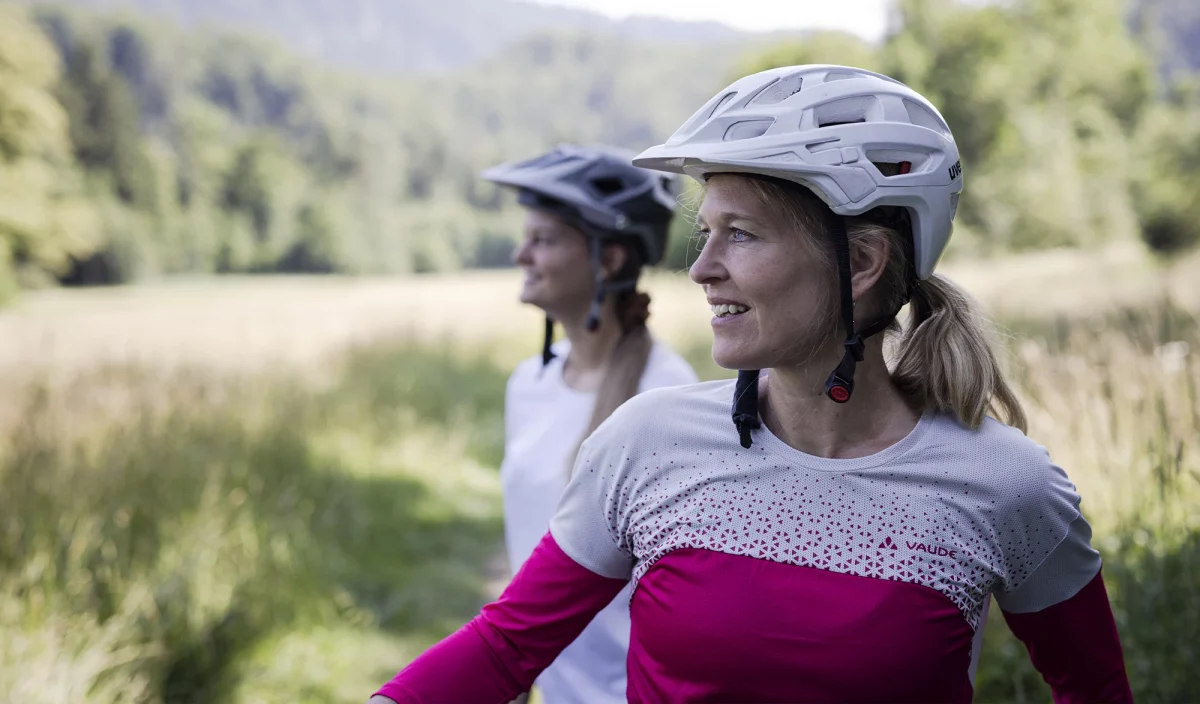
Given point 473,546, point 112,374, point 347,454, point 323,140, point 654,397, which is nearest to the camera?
point 654,397

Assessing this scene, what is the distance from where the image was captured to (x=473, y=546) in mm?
7961

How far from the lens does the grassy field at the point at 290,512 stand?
3844 millimetres

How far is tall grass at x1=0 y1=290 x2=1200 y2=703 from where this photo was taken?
380 centimetres

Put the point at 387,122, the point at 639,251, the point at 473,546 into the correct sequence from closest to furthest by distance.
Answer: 1. the point at 639,251
2. the point at 473,546
3. the point at 387,122

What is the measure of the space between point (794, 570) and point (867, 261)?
626 mm

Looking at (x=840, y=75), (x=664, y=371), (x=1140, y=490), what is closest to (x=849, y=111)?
(x=840, y=75)

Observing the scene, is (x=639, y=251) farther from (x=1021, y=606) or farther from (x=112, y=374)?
(x=112, y=374)

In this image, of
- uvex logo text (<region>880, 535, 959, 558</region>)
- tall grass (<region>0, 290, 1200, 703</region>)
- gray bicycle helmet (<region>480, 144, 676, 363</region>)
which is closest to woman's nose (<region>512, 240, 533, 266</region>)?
gray bicycle helmet (<region>480, 144, 676, 363</region>)

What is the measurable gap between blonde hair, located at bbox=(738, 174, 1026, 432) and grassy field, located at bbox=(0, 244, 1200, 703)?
0.28 meters

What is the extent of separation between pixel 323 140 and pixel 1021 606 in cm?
8745

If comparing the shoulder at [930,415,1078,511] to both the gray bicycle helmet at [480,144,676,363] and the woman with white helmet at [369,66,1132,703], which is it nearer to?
the woman with white helmet at [369,66,1132,703]

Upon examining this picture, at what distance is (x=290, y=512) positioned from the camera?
259 inches

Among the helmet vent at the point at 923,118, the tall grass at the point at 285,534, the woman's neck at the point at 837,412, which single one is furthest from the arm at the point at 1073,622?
the tall grass at the point at 285,534

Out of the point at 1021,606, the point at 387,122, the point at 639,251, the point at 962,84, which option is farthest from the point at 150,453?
the point at 387,122
